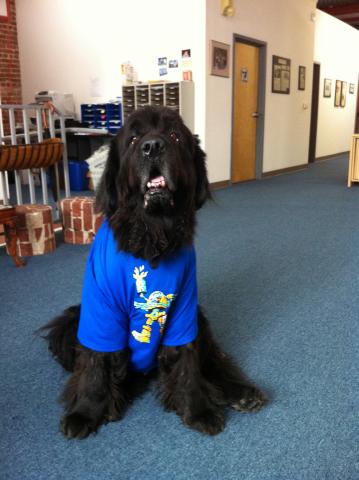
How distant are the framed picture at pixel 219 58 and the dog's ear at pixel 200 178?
16.2ft

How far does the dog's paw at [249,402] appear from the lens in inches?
58.9

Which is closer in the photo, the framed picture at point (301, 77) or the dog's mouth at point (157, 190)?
the dog's mouth at point (157, 190)

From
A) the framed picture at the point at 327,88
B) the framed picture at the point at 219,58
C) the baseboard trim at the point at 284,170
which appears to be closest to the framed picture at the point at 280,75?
the baseboard trim at the point at 284,170

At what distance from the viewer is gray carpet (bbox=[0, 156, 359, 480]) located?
49.8 inches

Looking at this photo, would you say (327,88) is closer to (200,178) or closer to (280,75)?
(280,75)

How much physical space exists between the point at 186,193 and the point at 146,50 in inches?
218

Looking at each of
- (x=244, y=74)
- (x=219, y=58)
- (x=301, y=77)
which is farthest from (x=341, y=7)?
(x=219, y=58)

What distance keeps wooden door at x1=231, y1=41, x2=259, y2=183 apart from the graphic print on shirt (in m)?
5.72

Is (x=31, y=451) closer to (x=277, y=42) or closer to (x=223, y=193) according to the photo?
(x=223, y=193)

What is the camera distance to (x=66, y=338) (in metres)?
1.64

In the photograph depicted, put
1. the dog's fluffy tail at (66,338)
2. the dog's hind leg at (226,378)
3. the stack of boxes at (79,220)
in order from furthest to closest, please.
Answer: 1. the stack of boxes at (79,220)
2. the dog's fluffy tail at (66,338)
3. the dog's hind leg at (226,378)

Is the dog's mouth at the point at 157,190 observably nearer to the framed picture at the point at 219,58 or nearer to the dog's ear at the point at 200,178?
the dog's ear at the point at 200,178

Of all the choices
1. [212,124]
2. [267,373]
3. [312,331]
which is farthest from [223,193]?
[267,373]

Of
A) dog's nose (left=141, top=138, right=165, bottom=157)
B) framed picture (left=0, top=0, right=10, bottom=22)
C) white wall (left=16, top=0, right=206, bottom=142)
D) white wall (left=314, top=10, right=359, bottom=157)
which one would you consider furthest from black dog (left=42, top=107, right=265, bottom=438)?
white wall (left=314, top=10, right=359, bottom=157)
